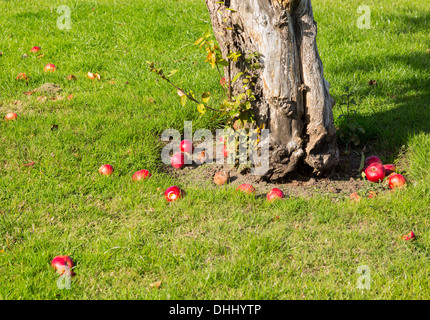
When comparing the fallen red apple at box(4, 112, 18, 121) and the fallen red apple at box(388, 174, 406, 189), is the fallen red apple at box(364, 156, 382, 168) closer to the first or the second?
the fallen red apple at box(388, 174, 406, 189)

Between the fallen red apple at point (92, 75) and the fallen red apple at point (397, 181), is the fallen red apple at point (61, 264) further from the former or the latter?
the fallen red apple at point (92, 75)

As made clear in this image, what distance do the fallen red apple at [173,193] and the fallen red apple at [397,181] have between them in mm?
1643

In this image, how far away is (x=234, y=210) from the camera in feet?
11.3

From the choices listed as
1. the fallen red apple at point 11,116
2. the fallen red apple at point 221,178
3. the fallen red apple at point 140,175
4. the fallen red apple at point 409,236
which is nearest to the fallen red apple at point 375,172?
the fallen red apple at point 409,236

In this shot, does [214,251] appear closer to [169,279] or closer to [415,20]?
[169,279]

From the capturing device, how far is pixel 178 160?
13.3ft

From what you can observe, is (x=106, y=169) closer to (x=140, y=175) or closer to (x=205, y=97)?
(x=140, y=175)

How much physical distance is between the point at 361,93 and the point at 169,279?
11.0 feet

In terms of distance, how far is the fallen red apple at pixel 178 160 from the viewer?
13.3 feet

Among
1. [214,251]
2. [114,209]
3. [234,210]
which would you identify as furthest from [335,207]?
[114,209]

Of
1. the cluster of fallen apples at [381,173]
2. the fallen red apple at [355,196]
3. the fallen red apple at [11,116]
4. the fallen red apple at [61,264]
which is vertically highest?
the fallen red apple at [11,116]

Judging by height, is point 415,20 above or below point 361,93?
above

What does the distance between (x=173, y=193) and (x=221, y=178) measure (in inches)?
18.1
